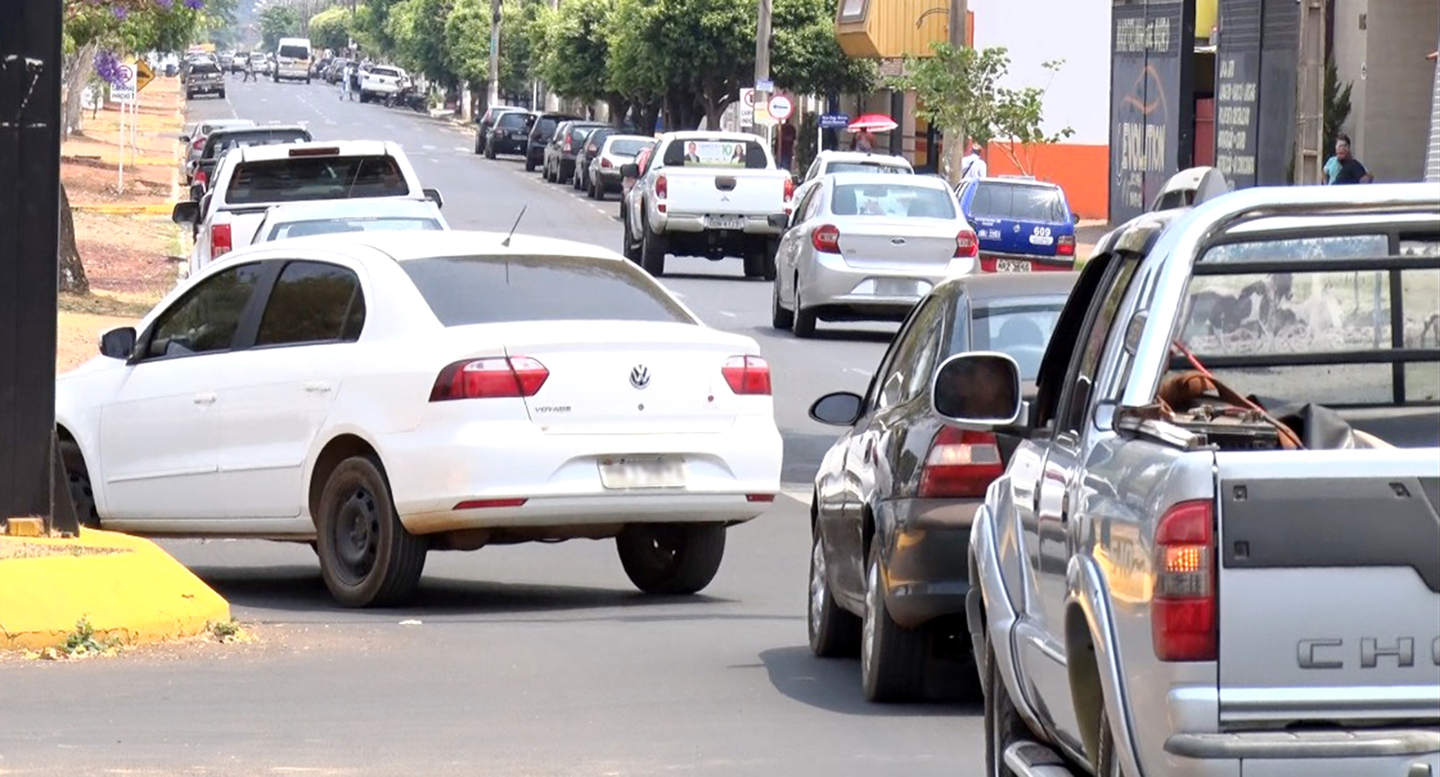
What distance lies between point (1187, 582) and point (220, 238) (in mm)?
17699

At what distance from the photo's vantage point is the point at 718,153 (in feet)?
118

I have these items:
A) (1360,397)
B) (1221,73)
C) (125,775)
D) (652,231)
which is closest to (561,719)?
(125,775)

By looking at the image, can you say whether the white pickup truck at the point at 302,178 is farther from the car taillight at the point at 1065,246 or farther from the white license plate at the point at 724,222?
the white license plate at the point at 724,222

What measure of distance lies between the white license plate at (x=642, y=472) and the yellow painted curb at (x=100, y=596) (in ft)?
5.55

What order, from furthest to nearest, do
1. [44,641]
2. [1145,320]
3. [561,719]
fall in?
1. [44,641]
2. [561,719]
3. [1145,320]

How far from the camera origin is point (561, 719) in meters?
8.68

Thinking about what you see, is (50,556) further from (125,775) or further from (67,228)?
(67,228)

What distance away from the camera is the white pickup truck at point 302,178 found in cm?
2189

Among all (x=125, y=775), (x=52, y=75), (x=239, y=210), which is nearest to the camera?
(x=125, y=775)

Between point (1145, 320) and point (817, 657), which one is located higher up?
point (1145, 320)

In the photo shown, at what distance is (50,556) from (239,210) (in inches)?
480

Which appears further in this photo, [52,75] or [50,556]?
[52,75]

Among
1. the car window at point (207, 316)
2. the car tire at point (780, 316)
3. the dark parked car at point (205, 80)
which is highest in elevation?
the dark parked car at point (205, 80)

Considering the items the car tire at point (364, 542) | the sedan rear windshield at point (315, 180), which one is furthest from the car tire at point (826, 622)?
the sedan rear windshield at point (315, 180)
